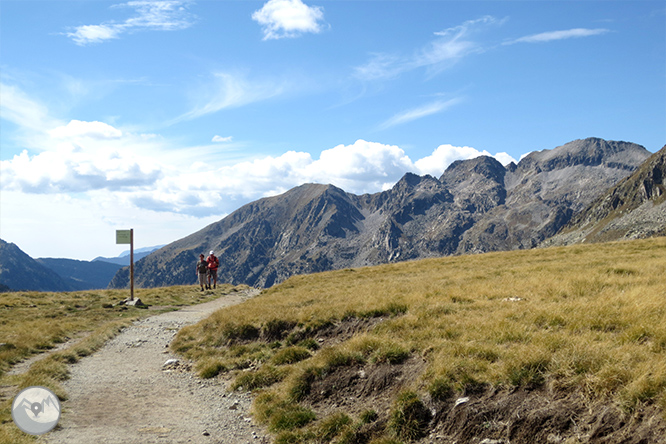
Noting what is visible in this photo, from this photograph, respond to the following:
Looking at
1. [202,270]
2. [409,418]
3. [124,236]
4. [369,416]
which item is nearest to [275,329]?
[369,416]

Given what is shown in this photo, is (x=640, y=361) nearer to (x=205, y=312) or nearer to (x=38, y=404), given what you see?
(x=38, y=404)

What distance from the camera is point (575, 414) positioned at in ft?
20.8

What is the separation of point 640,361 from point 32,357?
1786 centimetres

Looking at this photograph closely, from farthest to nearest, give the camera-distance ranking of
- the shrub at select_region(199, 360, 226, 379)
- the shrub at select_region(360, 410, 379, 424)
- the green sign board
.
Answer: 1. the green sign board
2. the shrub at select_region(199, 360, 226, 379)
3. the shrub at select_region(360, 410, 379, 424)

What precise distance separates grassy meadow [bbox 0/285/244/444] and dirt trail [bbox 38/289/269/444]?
2.09 ft

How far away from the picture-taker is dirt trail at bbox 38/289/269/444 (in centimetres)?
819

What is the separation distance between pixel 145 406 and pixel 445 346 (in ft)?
24.5

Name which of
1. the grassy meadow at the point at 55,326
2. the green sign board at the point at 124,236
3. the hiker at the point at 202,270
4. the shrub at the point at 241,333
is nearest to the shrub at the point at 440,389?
the grassy meadow at the point at 55,326

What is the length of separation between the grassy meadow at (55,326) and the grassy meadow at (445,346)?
155 inches

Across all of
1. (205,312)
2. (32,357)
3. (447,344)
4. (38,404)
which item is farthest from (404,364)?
(205,312)

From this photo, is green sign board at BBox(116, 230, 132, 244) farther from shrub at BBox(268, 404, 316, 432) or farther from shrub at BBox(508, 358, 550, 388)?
shrub at BBox(508, 358, 550, 388)

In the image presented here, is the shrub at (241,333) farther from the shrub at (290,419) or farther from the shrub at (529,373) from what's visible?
the shrub at (529,373)

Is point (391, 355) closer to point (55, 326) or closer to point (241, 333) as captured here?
point (241, 333)

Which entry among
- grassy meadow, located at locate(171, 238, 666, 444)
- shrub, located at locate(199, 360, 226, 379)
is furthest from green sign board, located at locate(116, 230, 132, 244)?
shrub, located at locate(199, 360, 226, 379)
